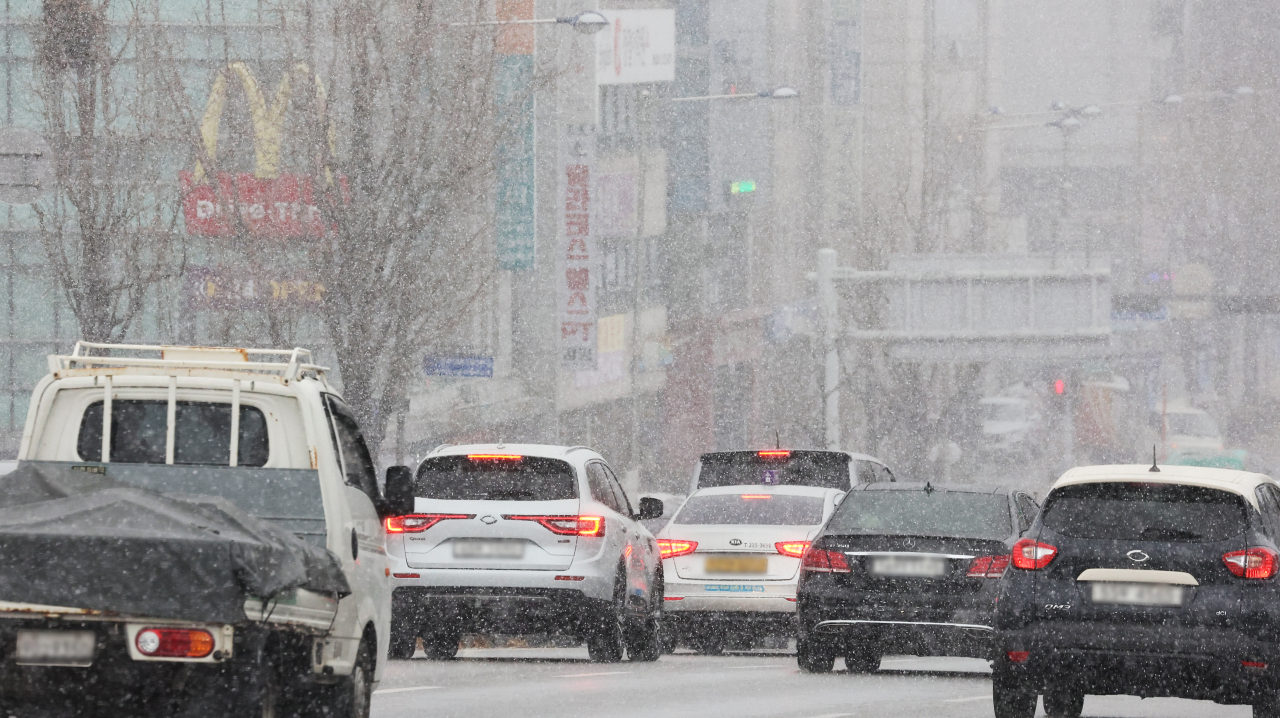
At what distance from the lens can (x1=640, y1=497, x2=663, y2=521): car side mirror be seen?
52.8 feet

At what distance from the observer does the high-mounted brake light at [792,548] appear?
16.5 metres

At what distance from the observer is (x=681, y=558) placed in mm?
16844

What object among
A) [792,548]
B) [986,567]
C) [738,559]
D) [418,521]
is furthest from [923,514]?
[418,521]

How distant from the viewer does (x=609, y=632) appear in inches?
612

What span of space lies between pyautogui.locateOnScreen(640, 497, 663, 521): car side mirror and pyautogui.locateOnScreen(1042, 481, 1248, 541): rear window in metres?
5.19

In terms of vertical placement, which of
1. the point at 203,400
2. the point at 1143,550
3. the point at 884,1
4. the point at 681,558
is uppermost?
the point at 884,1

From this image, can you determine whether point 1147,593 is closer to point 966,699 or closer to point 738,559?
point 966,699

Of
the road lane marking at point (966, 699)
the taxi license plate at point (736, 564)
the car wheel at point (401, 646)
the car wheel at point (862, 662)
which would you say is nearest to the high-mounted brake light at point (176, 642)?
the road lane marking at point (966, 699)

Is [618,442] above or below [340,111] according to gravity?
below

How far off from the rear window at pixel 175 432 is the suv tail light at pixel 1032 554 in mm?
4264

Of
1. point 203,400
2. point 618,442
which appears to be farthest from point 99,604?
point 618,442

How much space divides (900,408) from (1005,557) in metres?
38.2

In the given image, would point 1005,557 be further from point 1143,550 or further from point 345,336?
point 345,336

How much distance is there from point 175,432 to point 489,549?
5746 mm
